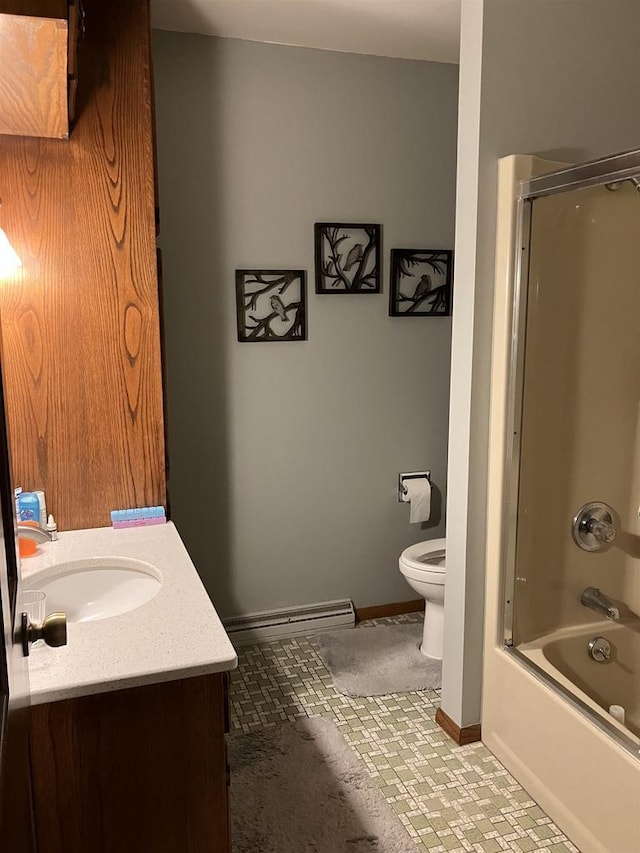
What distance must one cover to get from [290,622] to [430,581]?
0.69 m

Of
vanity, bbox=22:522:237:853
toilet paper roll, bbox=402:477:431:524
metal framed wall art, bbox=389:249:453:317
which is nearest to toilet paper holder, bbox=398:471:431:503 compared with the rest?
toilet paper roll, bbox=402:477:431:524

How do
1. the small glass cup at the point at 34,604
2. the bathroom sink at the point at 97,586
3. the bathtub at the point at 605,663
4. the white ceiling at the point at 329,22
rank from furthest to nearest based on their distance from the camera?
1. the white ceiling at the point at 329,22
2. the bathtub at the point at 605,663
3. the bathroom sink at the point at 97,586
4. the small glass cup at the point at 34,604

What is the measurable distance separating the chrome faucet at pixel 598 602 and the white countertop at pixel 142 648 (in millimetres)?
1323

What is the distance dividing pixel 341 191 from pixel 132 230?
1.10 m

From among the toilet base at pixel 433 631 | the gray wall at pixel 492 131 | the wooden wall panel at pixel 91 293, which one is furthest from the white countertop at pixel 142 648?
the toilet base at pixel 433 631

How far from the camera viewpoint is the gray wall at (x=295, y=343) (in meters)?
2.83

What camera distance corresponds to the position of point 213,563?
3.07 metres

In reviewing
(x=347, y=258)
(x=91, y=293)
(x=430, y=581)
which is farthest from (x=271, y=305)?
(x=430, y=581)

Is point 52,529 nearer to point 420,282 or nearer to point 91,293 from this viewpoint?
point 91,293

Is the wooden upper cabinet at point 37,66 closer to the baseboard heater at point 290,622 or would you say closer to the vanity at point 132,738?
the vanity at point 132,738

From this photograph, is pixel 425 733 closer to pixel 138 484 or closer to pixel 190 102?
pixel 138 484

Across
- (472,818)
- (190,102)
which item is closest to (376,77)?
(190,102)

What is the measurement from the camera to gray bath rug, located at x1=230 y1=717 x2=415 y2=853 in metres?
1.99

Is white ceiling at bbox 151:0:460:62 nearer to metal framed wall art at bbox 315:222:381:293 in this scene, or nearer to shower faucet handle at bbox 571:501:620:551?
metal framed wall art at bbox 315:222:381:293
